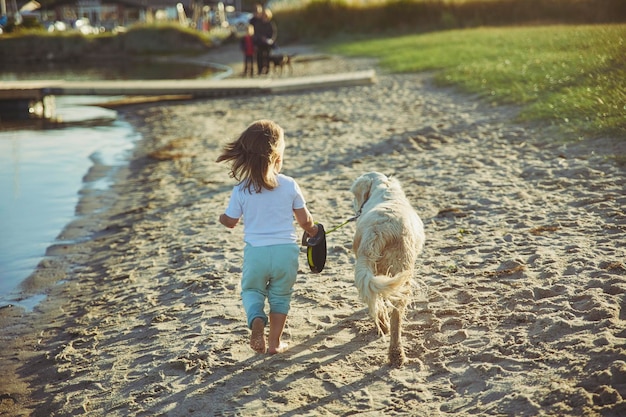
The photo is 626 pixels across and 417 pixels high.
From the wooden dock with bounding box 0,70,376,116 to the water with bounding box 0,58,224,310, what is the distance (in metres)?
0.69

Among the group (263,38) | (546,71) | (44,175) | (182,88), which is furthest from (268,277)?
(263,38)

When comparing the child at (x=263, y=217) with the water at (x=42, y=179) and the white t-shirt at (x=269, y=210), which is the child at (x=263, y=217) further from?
the water at (x=42, y=179)

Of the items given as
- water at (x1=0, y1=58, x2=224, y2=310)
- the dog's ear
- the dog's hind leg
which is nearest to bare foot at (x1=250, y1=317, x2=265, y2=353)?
the dog's hind leg

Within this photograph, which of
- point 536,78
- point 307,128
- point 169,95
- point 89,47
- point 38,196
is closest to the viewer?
point 38,196

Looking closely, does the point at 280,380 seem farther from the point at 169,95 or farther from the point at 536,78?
the point at 169,95

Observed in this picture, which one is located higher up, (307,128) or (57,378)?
(307,128)

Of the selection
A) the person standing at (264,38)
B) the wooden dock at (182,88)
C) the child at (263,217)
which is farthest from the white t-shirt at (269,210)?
the person standing at (264,38)

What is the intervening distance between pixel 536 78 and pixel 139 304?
37.4 ft

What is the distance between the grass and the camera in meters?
11.0

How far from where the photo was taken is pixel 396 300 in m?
4.57

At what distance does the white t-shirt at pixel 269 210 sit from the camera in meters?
4.60

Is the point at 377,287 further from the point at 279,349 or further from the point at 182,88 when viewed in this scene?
the point at 182,88

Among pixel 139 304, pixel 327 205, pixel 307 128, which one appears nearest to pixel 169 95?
pixel 307 128

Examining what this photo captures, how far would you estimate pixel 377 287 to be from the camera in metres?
4.39
